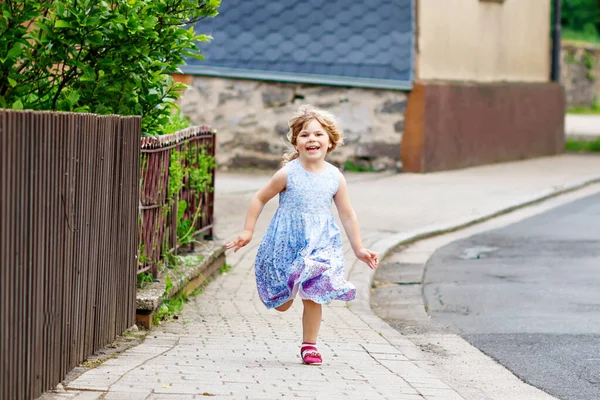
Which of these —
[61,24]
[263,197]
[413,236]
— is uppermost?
[61,24]

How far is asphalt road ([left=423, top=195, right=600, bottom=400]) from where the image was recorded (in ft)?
21.2

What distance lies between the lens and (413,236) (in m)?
12.0

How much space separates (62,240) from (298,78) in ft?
43.5

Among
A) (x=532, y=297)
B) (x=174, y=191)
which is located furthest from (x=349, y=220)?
(x=532, y=297)

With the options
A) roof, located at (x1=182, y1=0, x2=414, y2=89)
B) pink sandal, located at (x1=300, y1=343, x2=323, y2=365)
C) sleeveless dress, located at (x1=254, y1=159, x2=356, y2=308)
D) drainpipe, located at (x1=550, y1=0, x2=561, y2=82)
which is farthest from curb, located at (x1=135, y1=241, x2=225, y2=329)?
drainpipe, located at (x1=550, y1=0, x2=561, y2=82)

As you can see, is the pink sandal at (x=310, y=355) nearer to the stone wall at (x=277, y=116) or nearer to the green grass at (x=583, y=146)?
the stone wall at (x=277, y=116)

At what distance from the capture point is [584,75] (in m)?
42.4

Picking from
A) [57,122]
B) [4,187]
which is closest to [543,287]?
[57,122]

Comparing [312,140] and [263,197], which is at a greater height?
[312,140]

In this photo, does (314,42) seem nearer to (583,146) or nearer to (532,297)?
(583,146)

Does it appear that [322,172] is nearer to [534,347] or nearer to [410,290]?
[534,347]

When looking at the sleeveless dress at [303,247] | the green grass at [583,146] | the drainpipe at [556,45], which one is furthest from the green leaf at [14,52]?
the green grass at [583,146]

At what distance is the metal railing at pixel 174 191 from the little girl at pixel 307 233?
125 centimetres

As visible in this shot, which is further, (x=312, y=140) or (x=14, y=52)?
(x=14, y=52)
